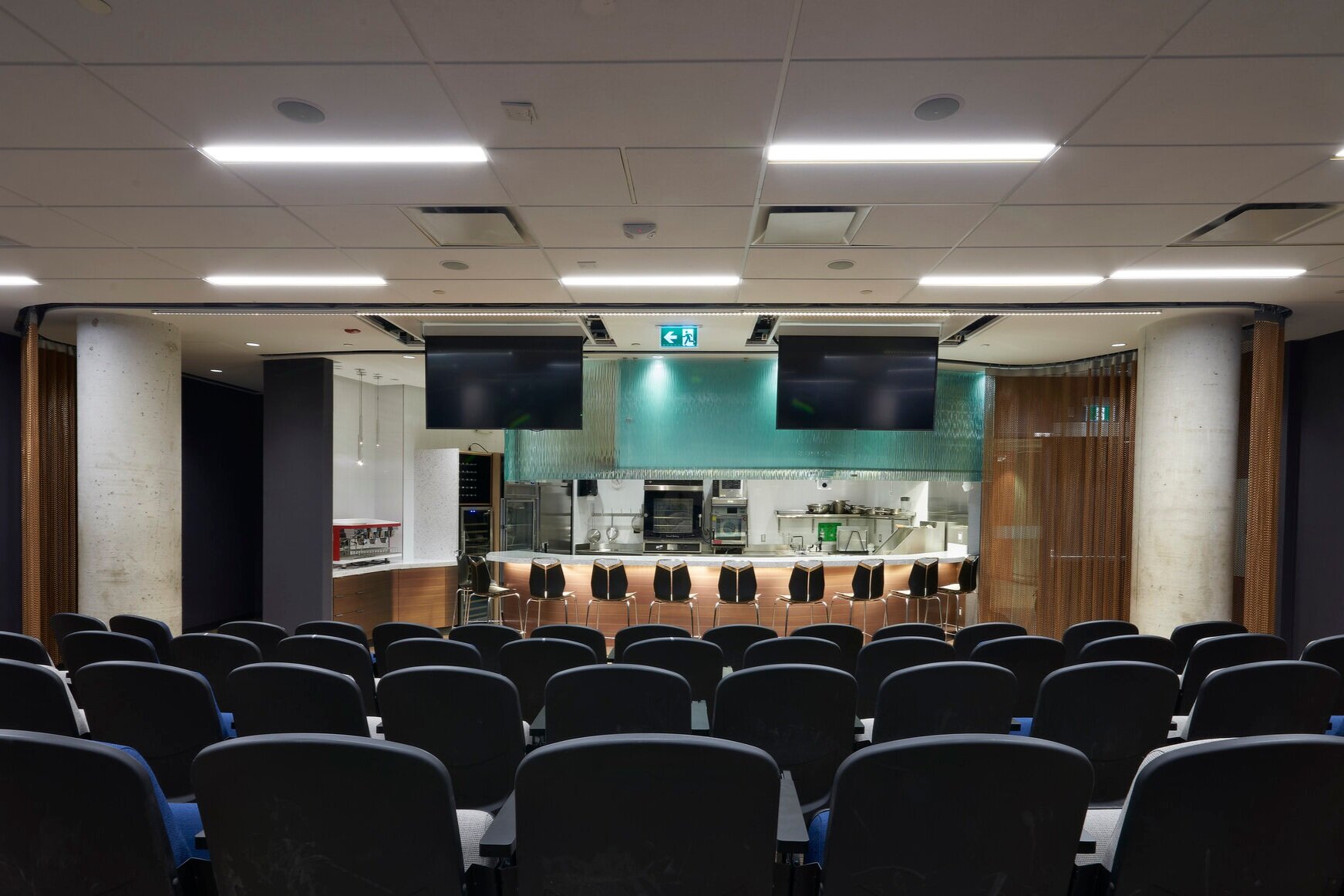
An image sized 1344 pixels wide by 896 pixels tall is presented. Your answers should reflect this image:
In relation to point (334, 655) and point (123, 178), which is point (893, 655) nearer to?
point (334, 655)

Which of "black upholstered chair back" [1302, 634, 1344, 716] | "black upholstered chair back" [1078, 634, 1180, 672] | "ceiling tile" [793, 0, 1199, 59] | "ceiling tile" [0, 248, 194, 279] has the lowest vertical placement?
"black upholstered chair back" [1078, 634, 1180, 672]

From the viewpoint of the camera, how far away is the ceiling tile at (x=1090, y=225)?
389 cm

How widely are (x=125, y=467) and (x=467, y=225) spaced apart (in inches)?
169

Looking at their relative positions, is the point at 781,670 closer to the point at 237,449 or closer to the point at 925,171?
the point at 925,171

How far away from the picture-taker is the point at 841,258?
189 inches

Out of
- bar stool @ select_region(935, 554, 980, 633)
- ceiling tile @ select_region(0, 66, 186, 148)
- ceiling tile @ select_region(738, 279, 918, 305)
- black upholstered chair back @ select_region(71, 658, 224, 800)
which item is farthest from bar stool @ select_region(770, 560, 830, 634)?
ceiling tile @ select_region(0, 66, 186, 148)

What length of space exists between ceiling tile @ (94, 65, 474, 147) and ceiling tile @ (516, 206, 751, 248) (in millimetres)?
984

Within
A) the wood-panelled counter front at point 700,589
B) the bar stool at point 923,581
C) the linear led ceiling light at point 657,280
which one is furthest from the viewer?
the wood-panelled counter front at point 700,589

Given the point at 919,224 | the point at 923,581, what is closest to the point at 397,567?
the point at 923,581

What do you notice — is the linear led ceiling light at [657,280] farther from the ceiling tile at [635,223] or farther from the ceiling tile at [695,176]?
the ceiling tile at [695,176]

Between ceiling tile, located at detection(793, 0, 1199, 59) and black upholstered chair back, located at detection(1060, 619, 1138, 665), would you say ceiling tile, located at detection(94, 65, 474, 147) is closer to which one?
ceiling tile, located at detection(793, 0, 1199, 59)

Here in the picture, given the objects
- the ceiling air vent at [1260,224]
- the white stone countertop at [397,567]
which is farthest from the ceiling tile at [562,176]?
the white stone countertop at [397,567]

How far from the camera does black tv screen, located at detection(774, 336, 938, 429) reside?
6594 mm

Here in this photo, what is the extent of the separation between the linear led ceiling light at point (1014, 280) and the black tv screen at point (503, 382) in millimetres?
3139
